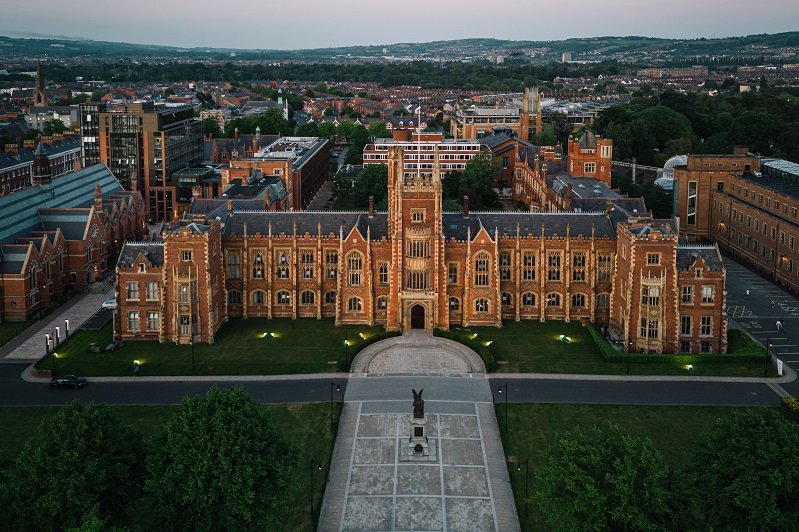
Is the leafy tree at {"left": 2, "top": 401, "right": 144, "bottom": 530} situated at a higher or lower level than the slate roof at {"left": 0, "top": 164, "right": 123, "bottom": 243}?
lower

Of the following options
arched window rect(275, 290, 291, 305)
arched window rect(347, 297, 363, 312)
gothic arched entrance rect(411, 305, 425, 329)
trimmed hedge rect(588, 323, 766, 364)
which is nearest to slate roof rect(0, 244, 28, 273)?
arched window rect(275, 290, 291, 305)

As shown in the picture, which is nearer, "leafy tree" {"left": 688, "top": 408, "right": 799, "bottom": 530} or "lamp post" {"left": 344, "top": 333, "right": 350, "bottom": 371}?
"leafy tree" {"left": 688, "top": 408, "right": 799, "bottom": 530}

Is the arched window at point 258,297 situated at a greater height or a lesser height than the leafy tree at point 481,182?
lesser

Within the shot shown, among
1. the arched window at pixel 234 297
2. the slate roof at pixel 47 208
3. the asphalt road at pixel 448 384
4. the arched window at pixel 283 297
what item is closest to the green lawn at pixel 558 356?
the asphalt road at pixel 448 384

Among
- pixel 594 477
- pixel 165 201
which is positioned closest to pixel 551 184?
pixel 165 201

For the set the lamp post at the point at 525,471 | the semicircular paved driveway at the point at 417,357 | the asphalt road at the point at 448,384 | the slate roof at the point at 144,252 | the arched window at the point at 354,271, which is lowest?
the lamp post at the point at 525,471

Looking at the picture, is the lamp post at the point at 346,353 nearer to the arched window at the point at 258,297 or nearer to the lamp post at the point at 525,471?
the arched window at the point at 258,297

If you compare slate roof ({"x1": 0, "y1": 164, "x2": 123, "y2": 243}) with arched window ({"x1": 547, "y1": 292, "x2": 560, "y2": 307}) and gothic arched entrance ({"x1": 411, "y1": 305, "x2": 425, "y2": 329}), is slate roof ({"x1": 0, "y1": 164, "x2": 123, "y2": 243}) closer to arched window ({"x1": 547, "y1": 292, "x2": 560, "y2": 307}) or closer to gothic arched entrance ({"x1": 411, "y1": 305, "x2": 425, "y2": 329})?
gothic arched entrance ({"x1": 411, "y1": 305, "x2": 425, "y2": 329})
